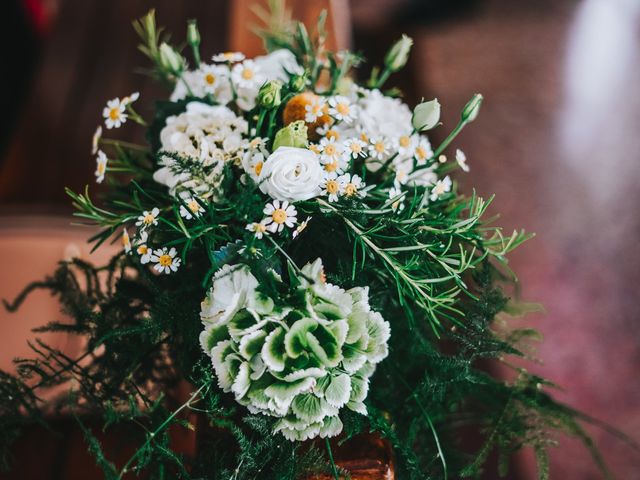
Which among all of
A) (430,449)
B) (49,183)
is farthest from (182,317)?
(49,183)

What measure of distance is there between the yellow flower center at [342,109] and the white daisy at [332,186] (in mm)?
106

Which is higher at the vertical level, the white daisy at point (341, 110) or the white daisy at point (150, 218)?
the white daisy at point (341, 110)

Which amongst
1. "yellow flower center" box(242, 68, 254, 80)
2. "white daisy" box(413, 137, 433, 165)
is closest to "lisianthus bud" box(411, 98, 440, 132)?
"white daisy" box(413, 137, 433, 165)

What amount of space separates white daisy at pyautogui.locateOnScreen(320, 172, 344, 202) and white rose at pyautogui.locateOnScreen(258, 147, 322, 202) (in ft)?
0.06

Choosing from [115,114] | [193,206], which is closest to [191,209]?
[193,206]

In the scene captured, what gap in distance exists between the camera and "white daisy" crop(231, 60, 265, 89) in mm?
810

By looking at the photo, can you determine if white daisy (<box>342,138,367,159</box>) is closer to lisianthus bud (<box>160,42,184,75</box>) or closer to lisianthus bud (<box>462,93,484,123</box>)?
lisianthus bud (<box>462,93,484,123</box>)

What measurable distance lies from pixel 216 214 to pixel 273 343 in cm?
19

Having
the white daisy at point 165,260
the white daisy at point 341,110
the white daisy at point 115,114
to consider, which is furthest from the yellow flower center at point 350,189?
the white daisy at point 115,114

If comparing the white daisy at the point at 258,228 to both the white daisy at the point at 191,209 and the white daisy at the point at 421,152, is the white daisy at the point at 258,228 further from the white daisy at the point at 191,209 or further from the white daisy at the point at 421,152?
the white daisy at the point at 421,152

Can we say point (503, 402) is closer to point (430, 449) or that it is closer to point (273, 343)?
point (430, 449)

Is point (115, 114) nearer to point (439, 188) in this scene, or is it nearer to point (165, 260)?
point (165, 260)

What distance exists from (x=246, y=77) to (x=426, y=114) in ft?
0.86

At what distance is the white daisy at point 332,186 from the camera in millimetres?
677
